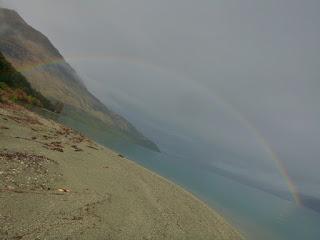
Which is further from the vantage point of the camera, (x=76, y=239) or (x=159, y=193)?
(x=159, y=193)

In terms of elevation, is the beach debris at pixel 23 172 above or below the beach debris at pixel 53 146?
below

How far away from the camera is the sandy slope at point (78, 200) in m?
19.2

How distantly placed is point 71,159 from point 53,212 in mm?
17339

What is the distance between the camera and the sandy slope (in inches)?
756

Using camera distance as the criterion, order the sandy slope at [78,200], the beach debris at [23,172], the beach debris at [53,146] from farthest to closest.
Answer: the beach debris at [53,146] < the beach debris at [23,172] < the sandy slope at [78,200]

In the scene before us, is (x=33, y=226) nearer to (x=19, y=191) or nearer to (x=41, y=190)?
(x=19, y=191)

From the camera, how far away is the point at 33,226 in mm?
17844

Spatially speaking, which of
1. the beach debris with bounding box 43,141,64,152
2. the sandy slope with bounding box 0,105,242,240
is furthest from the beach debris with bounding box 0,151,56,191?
the beach debris with bounding box 43,141,64,152

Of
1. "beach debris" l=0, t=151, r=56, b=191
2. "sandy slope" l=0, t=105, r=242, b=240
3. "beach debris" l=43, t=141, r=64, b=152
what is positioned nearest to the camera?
"sandy slope" l=0, t=105, r=242, b=240

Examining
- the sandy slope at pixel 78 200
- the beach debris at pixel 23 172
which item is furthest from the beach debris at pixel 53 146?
the beach debris at pixel 23 172

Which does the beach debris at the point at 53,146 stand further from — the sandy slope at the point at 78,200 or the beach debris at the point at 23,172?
the beach debris at the point at 23,172

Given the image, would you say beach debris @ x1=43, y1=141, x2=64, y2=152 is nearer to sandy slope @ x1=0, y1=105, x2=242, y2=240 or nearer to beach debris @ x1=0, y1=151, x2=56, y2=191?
sandy slope @ x1=0, y1=105, x2=242, y2=240

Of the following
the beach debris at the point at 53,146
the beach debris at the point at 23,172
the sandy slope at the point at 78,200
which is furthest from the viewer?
the beach debris at the point at 53,146

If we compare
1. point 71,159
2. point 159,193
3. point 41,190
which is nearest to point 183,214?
point 159,193
